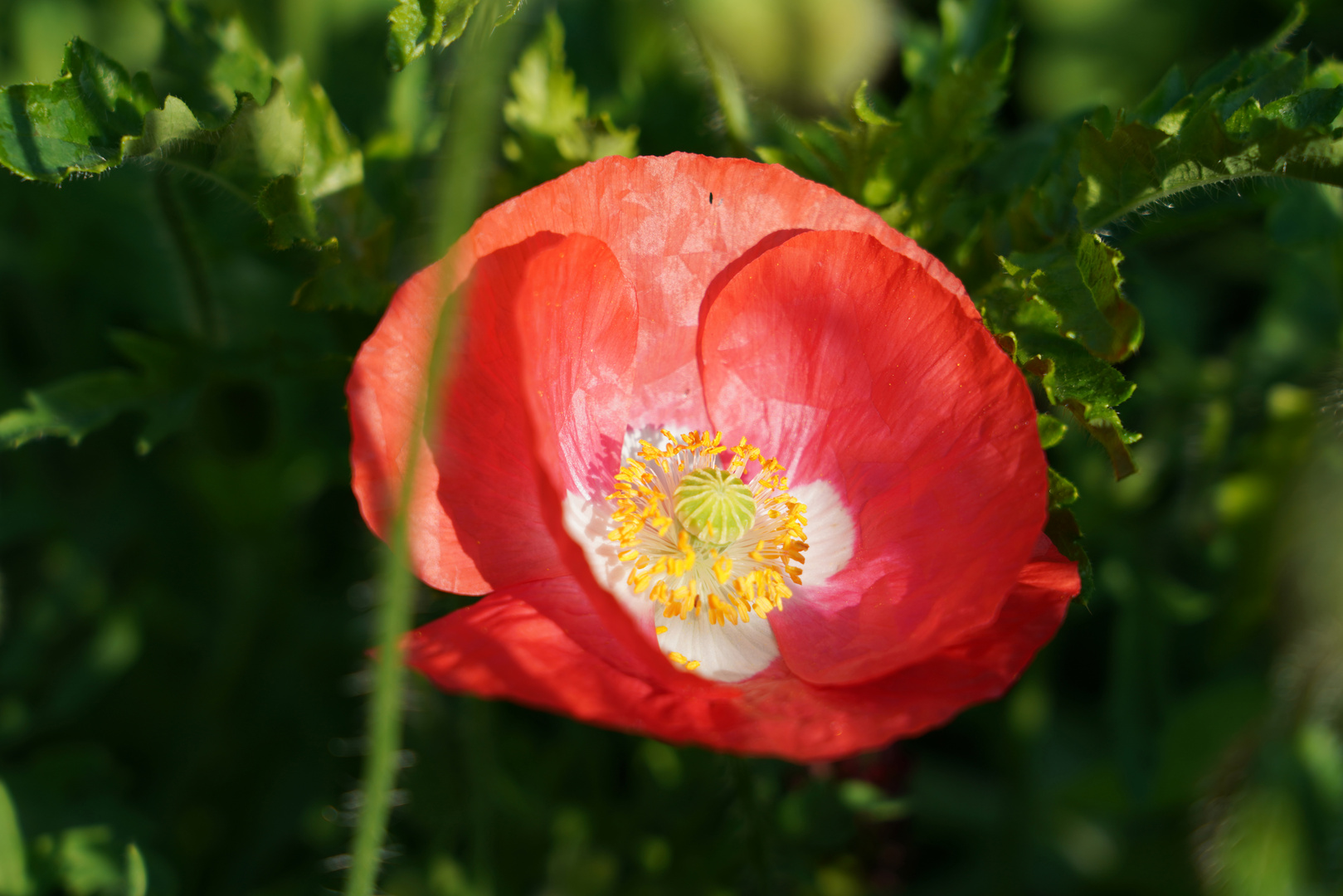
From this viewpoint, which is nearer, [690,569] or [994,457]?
[994,457]

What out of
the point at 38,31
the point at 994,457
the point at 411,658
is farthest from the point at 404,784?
the point at 38,31

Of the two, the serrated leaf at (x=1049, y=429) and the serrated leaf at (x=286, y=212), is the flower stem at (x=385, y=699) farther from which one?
the serrated leaf at (x=1049, y=429)

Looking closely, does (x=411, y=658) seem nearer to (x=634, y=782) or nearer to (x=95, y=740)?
(x=634, y=782)

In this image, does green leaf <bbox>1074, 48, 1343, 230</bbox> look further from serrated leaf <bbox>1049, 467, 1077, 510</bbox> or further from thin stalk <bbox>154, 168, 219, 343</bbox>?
thin stalk <bbox>154, 168, 219, 343</bbox>

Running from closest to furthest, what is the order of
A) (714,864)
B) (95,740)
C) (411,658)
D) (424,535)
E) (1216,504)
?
(411,658) < (424,535) < (714,864) < (1216,504) < (95,740)

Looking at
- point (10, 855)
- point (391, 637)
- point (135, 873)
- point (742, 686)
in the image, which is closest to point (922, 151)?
point (742, 686)

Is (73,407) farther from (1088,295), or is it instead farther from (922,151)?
(1088,295)

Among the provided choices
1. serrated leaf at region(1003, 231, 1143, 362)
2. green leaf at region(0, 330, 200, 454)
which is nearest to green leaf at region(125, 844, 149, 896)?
green leaf at region(0, 330, 200, 454)

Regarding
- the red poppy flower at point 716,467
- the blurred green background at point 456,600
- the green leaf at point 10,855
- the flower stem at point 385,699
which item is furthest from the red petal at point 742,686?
the green leaf at point 10,855
